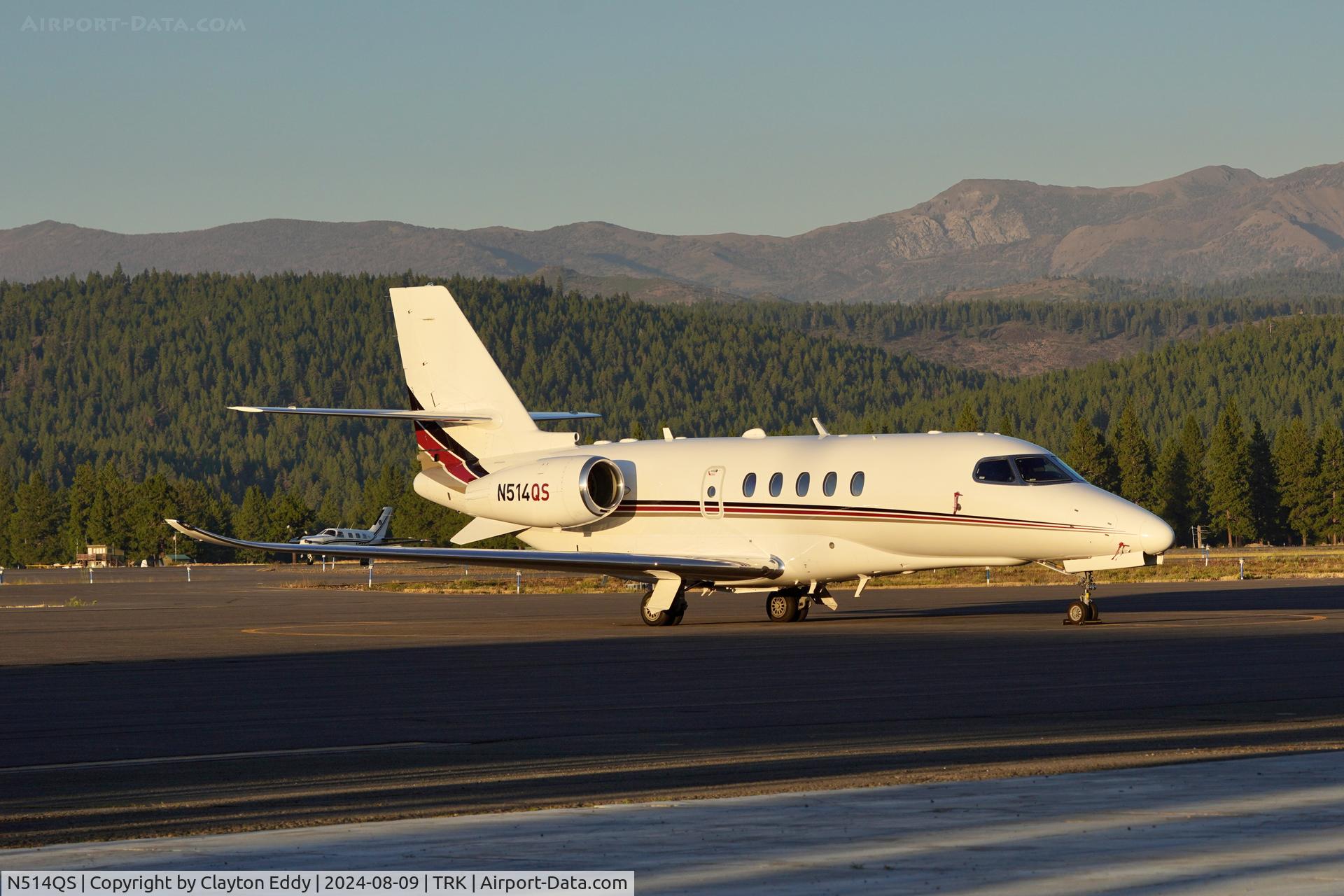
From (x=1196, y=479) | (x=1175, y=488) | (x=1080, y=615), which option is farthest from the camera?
(x=1196, y=479)

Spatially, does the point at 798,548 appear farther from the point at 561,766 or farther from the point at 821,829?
the point at 821,829

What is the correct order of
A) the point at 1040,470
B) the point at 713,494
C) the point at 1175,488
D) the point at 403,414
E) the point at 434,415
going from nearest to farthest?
the point at 1040,470, the point at 713,494, the point at 403,414, the point at 434,415, the point at 1175,488

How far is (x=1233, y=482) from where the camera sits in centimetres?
14112

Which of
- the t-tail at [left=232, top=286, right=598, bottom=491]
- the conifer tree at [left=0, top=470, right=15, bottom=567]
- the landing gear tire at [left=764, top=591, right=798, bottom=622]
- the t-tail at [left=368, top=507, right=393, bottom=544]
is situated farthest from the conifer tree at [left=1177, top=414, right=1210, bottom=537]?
the landing gear tire at [left=764, top=591, right=798, bottom=622]

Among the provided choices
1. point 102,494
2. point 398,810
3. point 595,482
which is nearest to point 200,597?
point 595,482

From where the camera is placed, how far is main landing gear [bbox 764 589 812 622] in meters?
33.8

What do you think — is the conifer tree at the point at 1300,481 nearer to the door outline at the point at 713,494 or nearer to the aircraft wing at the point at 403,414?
the aircraft wing at the point at 403,414

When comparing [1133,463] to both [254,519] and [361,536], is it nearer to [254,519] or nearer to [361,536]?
[361,536]

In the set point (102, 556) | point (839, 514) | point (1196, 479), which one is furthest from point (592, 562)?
→ point (102, 556)

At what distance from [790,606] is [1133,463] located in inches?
4649

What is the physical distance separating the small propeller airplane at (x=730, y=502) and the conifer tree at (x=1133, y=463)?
377ft

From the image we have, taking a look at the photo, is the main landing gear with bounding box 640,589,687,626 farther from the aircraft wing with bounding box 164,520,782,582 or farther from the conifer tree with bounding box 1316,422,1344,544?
the conifer tree with bounding box 1316,422,1344,544

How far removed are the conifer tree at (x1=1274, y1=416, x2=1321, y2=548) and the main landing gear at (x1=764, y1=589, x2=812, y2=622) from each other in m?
117

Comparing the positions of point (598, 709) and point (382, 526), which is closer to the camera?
point (598, 709)
